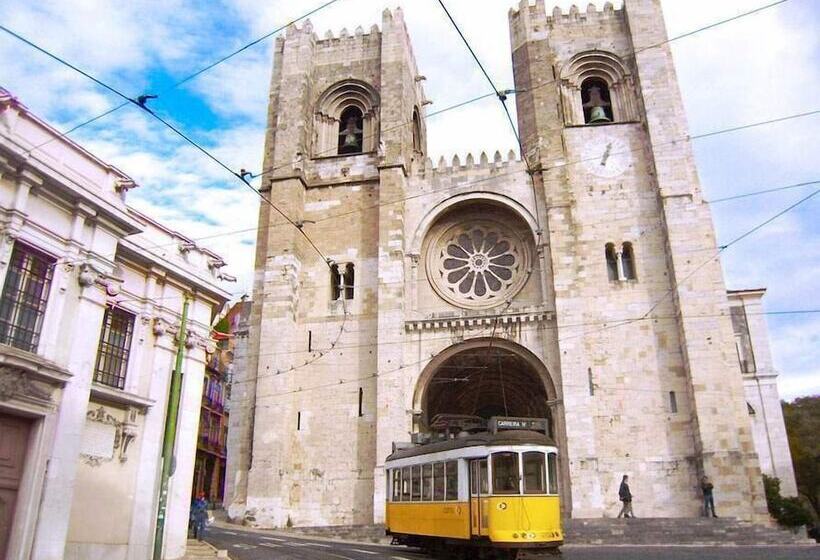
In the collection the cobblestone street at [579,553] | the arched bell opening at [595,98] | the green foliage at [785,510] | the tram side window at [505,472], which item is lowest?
the cobblestone street at [579,553]

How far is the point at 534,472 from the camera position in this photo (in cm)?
1027

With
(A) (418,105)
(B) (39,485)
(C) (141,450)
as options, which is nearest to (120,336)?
(C) (141,450)

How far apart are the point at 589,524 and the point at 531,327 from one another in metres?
6.12

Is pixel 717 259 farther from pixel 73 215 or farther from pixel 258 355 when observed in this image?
pixel 73 215

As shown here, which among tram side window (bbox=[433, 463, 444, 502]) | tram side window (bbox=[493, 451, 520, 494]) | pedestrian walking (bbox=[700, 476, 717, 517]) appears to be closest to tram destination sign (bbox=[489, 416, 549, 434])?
tram side window (bbox=[493, 451, 520, 494])

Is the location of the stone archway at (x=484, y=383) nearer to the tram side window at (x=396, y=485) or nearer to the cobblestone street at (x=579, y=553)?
the cobblestone street at (x=579, y=553)

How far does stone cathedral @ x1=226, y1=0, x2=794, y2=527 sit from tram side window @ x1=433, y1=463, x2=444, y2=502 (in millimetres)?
5784

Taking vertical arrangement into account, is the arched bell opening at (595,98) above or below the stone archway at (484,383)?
above

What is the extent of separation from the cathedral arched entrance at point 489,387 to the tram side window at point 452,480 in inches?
151

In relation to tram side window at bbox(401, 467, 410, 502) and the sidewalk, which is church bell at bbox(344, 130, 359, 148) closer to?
tram side window at bbox(401, 467, 410, 502)

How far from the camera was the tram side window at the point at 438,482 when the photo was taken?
11.2 m

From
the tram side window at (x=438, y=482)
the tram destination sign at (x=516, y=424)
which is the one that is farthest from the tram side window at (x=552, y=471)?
the tram side window at (x=438, y=482)

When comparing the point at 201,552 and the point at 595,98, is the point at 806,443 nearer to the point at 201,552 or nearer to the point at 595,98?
the point at 595,98

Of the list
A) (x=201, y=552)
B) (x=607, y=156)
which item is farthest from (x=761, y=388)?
(x=201, y=552)
